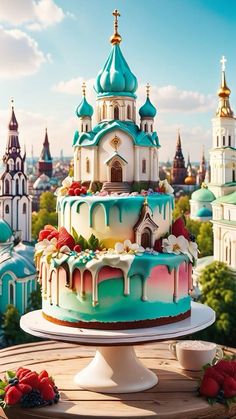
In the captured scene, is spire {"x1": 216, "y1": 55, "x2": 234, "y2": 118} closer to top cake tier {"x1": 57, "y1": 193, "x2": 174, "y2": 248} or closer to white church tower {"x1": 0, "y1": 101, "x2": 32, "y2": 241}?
white church tower {"x1": 0, "y1": 101, "x2": 32, "y2": 241}

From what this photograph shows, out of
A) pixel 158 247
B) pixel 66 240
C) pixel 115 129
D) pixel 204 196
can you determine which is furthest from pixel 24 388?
pixel 204 196

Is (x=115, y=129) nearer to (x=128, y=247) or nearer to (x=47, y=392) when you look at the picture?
(x=128, y=247)

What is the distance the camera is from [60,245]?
1098 centimetres

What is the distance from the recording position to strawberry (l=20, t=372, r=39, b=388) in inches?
412

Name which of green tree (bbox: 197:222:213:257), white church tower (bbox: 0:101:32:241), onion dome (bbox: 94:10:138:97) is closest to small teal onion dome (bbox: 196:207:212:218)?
green tree (bbox: 197:222:213:257)

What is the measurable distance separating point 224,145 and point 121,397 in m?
25.7

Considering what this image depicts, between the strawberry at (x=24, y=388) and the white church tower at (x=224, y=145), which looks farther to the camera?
the white church tower at (x=224, y=145)

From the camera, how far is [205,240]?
3841 centimetres

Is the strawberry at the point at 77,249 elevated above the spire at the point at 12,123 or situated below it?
below

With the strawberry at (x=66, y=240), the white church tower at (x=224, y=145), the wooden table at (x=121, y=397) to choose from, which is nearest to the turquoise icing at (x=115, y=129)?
the strawberry at (x=66, y=240)

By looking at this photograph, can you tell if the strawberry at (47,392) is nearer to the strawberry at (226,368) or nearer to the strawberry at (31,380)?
the strawberry at (31,380)

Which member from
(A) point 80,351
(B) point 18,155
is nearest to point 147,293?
(A) point 80,351

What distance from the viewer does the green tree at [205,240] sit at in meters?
38.1

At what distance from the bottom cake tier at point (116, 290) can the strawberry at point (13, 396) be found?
1.43m
